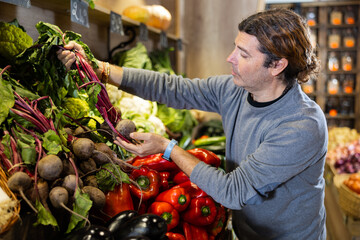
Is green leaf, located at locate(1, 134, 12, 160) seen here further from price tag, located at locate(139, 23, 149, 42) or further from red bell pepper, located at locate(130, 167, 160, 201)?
price tag, located at locate(139, 23, 149, 42)

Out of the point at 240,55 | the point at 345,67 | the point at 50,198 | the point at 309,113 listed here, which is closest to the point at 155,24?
the point at 240,55

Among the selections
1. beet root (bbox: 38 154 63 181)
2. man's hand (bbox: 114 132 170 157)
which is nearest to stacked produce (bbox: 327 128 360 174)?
man's hand (bbox: 114 132 170 157)

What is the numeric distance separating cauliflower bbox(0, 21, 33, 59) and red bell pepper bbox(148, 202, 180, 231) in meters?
0.86

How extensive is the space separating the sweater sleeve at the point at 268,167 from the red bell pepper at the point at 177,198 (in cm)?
18

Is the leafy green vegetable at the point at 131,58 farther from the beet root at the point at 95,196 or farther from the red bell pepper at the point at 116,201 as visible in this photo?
the beet root at the point at 95,196

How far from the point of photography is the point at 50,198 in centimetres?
105

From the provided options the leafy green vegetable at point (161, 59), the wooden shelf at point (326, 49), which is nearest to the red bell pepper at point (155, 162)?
the leafy green vegetable at point (161, 59)

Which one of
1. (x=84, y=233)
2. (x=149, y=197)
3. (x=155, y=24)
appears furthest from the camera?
(x=155, y=24)

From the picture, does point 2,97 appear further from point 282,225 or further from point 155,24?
point 155,24

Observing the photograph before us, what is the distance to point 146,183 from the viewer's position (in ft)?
5.10

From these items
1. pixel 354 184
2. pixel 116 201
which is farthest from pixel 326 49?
pixel 116 201

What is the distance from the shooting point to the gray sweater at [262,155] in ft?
4.45

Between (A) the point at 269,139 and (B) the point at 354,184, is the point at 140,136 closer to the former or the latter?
(A) the point at 269,139

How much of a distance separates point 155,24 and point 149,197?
1948mm
